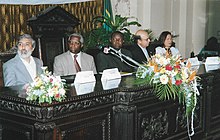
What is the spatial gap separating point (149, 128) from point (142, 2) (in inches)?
178

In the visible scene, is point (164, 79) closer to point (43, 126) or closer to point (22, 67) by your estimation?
point (43, 126)

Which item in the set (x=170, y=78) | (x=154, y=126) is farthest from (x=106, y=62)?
(x=170, y=78)

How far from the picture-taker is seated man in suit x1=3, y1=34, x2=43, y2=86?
4613mm

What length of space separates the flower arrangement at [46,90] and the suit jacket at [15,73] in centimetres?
125

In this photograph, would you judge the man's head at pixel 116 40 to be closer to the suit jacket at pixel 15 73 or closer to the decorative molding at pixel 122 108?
the suit jacket at pixel 15 73

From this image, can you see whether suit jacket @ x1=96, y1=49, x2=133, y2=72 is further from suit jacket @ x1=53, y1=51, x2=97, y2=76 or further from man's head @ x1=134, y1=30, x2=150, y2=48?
man's head @ x1=134, y1=30, x2=150, y2=48

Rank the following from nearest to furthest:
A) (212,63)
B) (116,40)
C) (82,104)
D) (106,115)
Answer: (82,104) → (106,115) → (212,63) → (116,40)

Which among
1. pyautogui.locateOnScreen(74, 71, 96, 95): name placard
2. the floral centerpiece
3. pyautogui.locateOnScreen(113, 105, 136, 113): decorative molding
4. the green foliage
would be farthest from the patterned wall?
pyautogui.locateOnScreen(113, 105, 136, 113): decorative molding

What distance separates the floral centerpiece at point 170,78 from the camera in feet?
13.5

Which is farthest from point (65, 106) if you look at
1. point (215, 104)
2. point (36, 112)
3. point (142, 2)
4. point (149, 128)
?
point (142, 2)

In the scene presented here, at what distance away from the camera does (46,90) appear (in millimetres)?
3344

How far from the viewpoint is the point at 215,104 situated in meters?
→ 5.28

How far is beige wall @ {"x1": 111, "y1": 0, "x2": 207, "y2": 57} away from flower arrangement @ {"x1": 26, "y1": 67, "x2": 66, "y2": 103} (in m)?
5.13

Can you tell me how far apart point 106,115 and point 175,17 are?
5672mm
